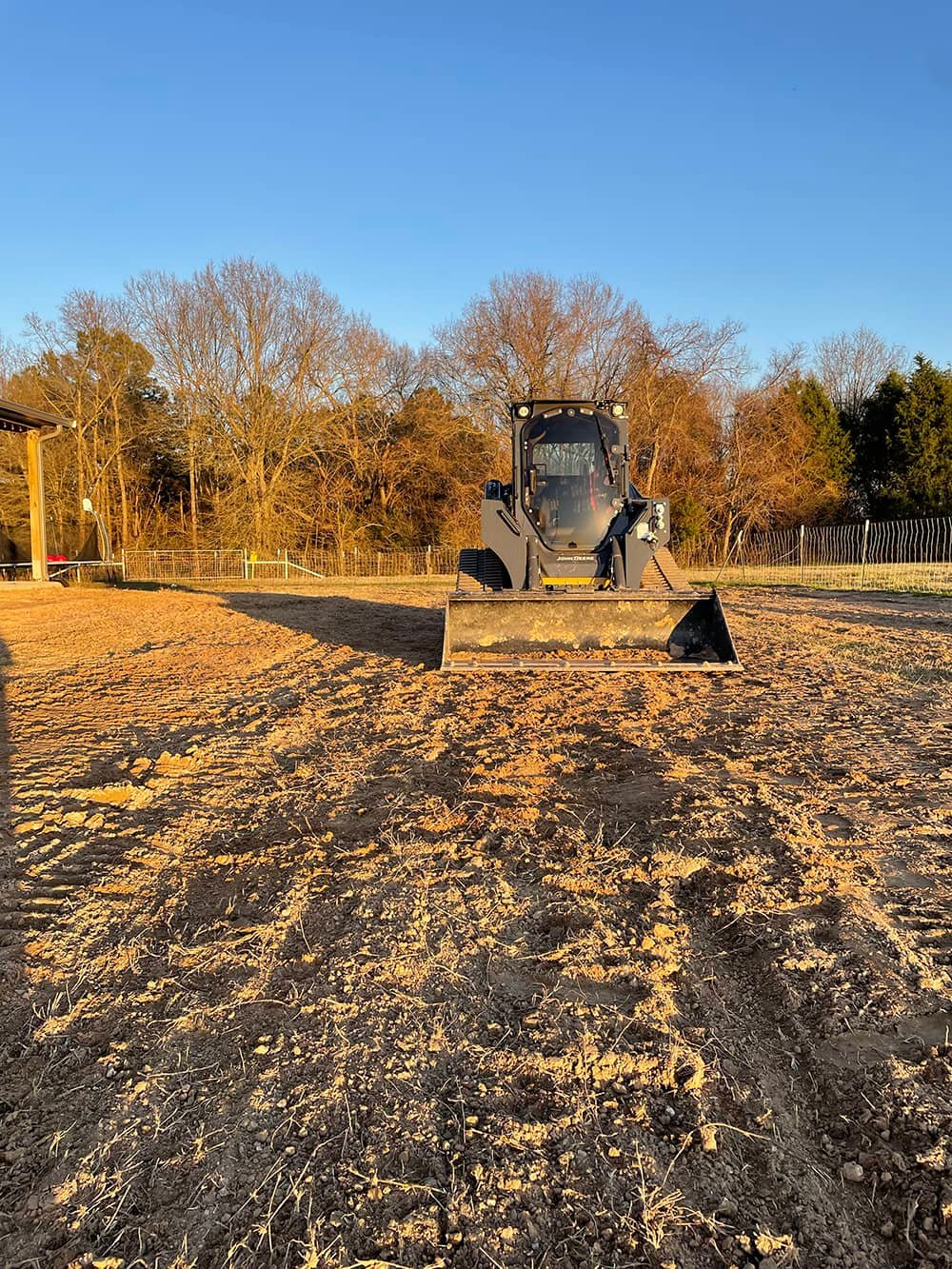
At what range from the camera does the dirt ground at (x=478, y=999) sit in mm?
1674

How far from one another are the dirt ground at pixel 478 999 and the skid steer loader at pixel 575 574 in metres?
2.29

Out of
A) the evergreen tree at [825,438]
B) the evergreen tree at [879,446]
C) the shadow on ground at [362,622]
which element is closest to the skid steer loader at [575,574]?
the shadow on ground at [362,622]

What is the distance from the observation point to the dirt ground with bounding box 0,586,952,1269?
5.49 ft

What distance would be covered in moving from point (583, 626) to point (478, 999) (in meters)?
5.63

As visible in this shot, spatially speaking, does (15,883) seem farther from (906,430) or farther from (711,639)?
(906,430)

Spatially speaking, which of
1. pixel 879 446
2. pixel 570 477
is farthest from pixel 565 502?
pixel 879 446

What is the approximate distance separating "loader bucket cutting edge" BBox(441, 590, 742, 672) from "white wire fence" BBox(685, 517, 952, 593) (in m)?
10.8

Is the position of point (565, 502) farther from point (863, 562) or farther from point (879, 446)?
point (879, 446)

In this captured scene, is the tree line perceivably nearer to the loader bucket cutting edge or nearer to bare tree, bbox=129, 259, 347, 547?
bare tree, bbox=129, 259, 347, 547

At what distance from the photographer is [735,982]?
2498 millimetres

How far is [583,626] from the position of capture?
780 cm

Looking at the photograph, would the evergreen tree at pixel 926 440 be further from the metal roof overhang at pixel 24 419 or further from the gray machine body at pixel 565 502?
the metal roof overhang at pixel 24 419

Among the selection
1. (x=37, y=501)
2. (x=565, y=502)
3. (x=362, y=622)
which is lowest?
A: (x=362, y=622)

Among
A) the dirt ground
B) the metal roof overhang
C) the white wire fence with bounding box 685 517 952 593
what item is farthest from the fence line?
the dirt ground
